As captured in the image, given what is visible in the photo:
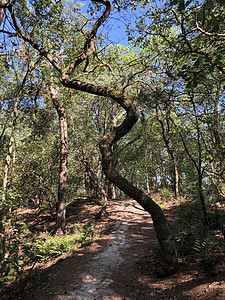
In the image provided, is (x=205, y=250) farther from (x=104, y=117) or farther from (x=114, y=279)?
(x=104, y=117)

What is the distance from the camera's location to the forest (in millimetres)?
5090

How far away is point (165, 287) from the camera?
14.5 ft

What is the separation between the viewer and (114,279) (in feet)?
17.6

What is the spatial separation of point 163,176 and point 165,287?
2156 cm

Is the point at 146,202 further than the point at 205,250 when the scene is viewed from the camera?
Yes

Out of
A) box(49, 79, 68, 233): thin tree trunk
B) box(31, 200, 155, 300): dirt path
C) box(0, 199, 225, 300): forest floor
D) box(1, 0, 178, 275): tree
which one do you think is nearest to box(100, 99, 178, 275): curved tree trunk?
box(1, 0, 178, 275): tree

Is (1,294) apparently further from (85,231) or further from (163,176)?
(163,176)

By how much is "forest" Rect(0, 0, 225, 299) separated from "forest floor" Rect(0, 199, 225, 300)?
313 mm

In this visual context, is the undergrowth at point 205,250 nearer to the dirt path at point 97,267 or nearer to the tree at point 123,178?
the tree at point 123,178

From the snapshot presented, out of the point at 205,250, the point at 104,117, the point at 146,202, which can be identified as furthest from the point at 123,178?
the point at 104,117

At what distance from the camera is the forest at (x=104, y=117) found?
16.7 feet

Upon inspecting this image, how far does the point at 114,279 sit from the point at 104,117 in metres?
11.0

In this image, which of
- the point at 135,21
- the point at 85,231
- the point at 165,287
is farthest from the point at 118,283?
the point at 135,21

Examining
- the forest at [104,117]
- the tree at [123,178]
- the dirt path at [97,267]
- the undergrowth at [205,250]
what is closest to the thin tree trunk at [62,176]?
the forest at [104,117]
